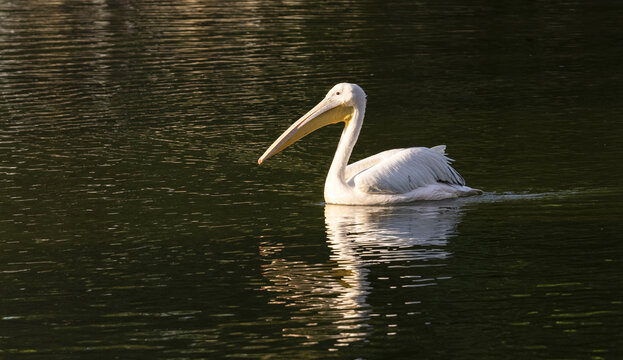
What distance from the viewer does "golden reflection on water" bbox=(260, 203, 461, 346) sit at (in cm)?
713

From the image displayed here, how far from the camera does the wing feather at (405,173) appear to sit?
34.2 ft

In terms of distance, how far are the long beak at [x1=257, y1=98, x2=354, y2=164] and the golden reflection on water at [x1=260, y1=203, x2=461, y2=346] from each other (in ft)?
3.10

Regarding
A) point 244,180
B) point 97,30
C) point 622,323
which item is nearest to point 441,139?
point 244,180

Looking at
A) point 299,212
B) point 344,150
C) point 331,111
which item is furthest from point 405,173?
point 331,111

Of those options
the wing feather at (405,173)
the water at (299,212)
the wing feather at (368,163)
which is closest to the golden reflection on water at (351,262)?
the water at (299,212)

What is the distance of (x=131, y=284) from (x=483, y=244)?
8.74 feet

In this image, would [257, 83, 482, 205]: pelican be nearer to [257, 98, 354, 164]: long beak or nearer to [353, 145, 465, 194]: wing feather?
[353, 145, 465, 194]: wing feather

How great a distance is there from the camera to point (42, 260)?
8.94 m

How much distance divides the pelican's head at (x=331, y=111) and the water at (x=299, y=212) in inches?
19.5

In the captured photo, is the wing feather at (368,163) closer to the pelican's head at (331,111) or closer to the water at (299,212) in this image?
the water at (299,212)

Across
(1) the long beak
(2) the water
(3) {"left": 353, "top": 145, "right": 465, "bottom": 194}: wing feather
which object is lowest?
(2) the water

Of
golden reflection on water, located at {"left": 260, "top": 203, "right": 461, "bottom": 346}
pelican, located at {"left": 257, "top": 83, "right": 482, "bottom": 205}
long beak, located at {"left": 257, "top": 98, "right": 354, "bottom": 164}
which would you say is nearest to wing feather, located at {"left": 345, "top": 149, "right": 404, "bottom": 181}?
pelican, located at {"left": 257, "top": 83, "right": 482, "bottom": 205}

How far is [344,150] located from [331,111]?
0.48 metres

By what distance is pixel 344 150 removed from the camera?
1089 cm
